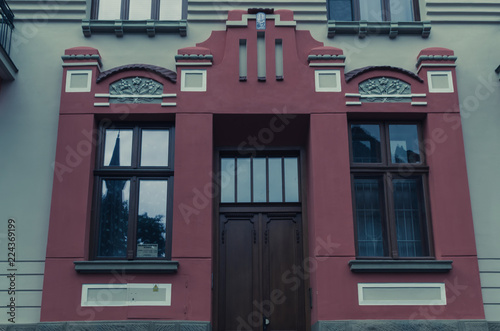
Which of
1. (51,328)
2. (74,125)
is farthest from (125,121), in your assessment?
(51,328)

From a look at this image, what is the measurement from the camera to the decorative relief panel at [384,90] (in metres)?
11.0

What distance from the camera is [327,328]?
9688 millimetres

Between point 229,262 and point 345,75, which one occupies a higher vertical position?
point 345,75

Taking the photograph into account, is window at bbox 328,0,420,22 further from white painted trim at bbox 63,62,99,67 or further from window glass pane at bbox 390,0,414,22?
white painted trim at bbox 63,62,99,67

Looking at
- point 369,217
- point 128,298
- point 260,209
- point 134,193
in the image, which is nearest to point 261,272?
point 260,209

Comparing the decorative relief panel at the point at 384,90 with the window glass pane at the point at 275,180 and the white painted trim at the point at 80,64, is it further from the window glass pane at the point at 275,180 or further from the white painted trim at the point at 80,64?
the white painted trim at the point at 80,64

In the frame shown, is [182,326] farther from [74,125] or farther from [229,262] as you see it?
[74,125]

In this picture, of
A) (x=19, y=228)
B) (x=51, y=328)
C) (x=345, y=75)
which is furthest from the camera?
(x=345, y=75)

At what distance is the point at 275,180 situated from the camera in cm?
1145

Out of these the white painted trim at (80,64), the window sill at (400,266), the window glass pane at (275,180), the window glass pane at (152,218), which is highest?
the white painted trim at (80,64)

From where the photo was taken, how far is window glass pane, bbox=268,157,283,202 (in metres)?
11.3

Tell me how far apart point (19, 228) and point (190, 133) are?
3.27m

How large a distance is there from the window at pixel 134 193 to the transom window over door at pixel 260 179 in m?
1.17

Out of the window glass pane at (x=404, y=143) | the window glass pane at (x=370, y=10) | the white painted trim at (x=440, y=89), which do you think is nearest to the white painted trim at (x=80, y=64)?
the window glass pane at (x=370, y=10)
